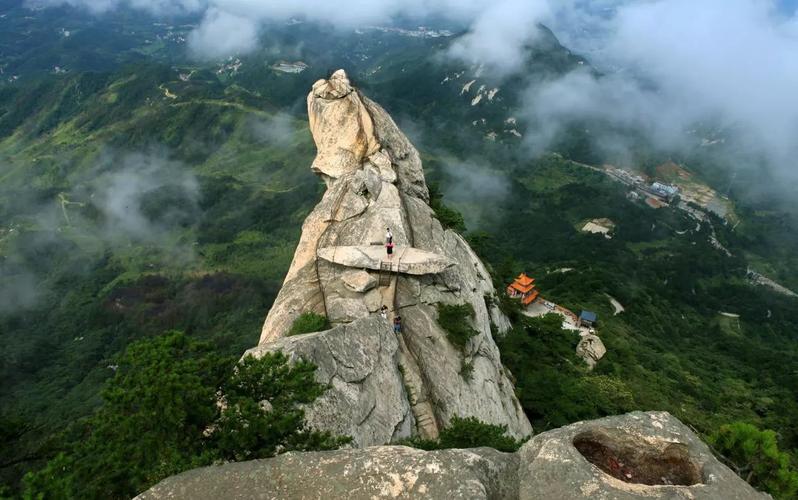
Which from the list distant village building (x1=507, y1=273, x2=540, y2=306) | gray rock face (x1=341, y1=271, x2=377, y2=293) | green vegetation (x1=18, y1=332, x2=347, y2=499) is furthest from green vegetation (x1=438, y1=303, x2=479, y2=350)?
distant village building (x1=507, y1=273, x2=540, y2=306)

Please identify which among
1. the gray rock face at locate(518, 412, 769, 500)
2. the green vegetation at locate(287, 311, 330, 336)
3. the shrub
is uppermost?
the gray rock face at locate(518, 412, 769, 500)

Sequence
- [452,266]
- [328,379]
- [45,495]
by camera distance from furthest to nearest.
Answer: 1. [452,266]
2. [328,379]
3. [45,495]

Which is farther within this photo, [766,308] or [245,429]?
[766,308]

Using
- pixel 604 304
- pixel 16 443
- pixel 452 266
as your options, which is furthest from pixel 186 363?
pixel 604 304

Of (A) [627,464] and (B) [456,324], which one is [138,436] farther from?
(B) [456,324]

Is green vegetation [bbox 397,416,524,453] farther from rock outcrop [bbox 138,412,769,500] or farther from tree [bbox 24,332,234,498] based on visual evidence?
tree [bbox 24,332,234,498]

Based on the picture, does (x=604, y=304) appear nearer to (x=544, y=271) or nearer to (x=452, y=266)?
(x=544, y=271)
